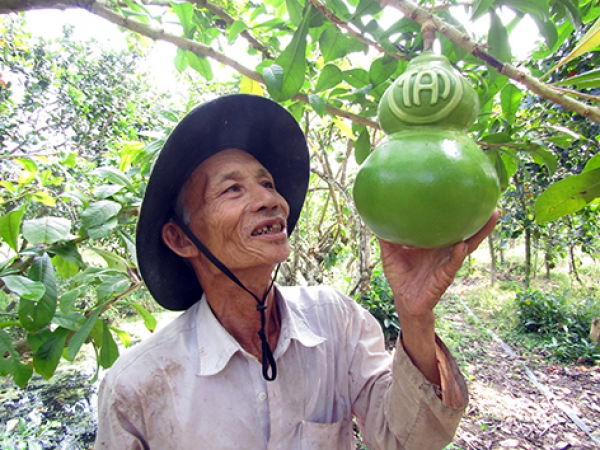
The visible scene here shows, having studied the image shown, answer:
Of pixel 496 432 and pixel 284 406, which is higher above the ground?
pixel 284 406

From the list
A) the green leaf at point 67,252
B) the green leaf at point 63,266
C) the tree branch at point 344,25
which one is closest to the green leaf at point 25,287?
the green leaf at point 67,252

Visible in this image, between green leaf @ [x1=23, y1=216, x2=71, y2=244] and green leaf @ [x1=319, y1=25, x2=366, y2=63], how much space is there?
1.04 m

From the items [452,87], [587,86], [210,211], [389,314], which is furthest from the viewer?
[389,314]

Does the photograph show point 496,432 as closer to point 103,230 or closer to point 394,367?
point 394,367

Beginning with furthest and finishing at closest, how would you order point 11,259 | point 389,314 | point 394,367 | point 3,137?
point 389,314 < point 3,137 < point 11,259 < point 394,367

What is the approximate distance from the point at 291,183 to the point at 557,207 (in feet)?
3.10

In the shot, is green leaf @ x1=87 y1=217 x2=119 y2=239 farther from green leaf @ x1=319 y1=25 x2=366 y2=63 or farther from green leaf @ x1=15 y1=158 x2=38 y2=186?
green leaf @ x1=319 y1=25 x2=366 y2=63

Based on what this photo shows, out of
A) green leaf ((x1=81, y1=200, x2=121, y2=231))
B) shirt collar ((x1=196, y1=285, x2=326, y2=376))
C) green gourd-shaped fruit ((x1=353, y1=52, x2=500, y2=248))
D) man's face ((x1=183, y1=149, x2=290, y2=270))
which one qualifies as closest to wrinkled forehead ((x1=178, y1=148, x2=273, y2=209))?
man's face ((x1=183, y1=149, x2=290, y2=270))

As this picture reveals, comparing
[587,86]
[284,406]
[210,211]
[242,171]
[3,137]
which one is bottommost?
[284,406]

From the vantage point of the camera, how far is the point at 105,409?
1178mm

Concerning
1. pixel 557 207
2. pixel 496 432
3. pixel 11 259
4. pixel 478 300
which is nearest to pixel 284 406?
pixel 557 207

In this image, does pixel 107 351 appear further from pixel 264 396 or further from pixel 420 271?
pixel 420 271

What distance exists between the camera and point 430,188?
76 centimetres

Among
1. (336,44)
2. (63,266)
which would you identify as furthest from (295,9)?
(63,266)
